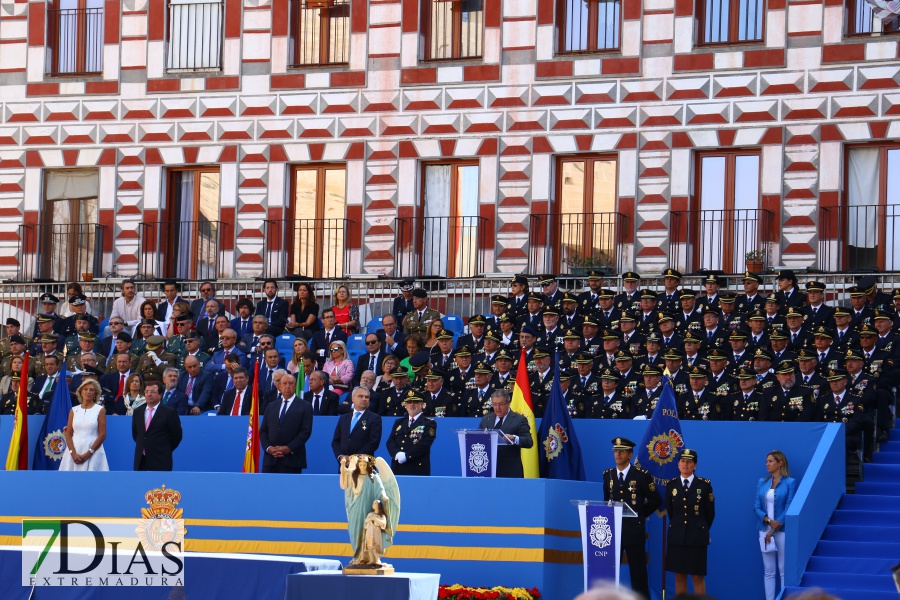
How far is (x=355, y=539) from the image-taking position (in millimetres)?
14383

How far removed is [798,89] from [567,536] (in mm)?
11295

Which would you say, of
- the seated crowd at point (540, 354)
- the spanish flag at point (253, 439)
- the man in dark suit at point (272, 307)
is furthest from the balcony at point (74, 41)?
the spanish flag at point (253, 439)

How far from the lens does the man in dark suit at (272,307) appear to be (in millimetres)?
25822

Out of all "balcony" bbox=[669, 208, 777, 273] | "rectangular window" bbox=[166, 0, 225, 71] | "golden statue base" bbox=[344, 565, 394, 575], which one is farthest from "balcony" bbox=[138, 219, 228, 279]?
"golden statue base" bbox=[344, 565, 394, 575]

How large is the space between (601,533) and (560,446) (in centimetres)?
252

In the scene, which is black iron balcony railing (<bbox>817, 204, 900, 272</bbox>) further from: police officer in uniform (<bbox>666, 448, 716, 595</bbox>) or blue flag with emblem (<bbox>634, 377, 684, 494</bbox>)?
police officer in uniform (<bbox>666, 448, 716, 595</bbox>)

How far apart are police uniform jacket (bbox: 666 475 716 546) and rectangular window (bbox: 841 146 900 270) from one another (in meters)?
8.82

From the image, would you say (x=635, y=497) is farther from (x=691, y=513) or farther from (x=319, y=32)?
(x=319, y=32)

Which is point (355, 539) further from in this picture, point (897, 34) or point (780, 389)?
point (897, 34)

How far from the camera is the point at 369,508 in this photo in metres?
14.5

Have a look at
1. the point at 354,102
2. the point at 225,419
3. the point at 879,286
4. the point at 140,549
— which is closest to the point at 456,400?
the point at 225,419

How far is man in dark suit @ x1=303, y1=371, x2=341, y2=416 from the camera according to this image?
68.3 feet

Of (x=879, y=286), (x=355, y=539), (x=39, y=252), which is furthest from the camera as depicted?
(x=39, y=252)

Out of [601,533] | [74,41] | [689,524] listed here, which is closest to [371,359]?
[689,524]
